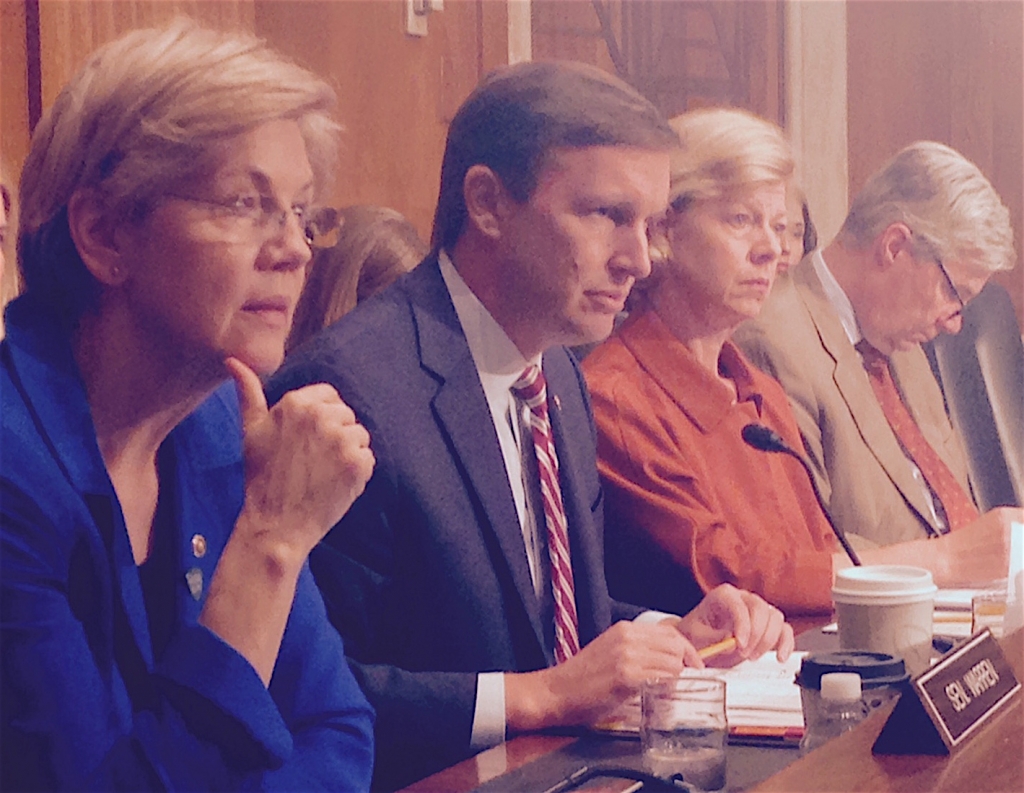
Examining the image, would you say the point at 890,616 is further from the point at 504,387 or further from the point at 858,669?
the point at 504,387

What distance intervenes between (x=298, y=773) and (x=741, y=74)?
2.28 meters

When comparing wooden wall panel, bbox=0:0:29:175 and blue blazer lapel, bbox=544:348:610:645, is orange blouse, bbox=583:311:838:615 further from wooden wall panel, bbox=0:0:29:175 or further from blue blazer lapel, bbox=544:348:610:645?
wooden wall panel, bbox=0:0:29:175

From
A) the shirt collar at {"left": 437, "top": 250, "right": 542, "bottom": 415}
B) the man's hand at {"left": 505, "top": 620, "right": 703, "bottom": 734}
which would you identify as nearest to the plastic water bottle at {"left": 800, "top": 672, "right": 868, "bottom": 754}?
the man's hand at {"left": 505, "top": 620, "right": 703, "bottom": 734}

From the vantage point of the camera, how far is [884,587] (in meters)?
1.82

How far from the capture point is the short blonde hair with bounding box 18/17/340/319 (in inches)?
49.1

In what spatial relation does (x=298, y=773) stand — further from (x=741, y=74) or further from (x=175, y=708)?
(x=741, y=74)

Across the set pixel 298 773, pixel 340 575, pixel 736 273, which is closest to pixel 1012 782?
pixel 298 773

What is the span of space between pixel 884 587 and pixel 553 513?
0.45 metres

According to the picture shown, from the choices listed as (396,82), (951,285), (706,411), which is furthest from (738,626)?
(951,285)

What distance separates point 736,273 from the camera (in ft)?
8.53

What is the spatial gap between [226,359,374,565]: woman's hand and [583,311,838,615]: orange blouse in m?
1.03

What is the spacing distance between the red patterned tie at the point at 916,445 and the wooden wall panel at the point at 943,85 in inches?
19.3

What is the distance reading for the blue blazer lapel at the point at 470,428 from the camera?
1.78m

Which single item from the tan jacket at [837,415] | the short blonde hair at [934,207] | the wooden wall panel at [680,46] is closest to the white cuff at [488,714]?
the wooden wall panel at [680,46]
